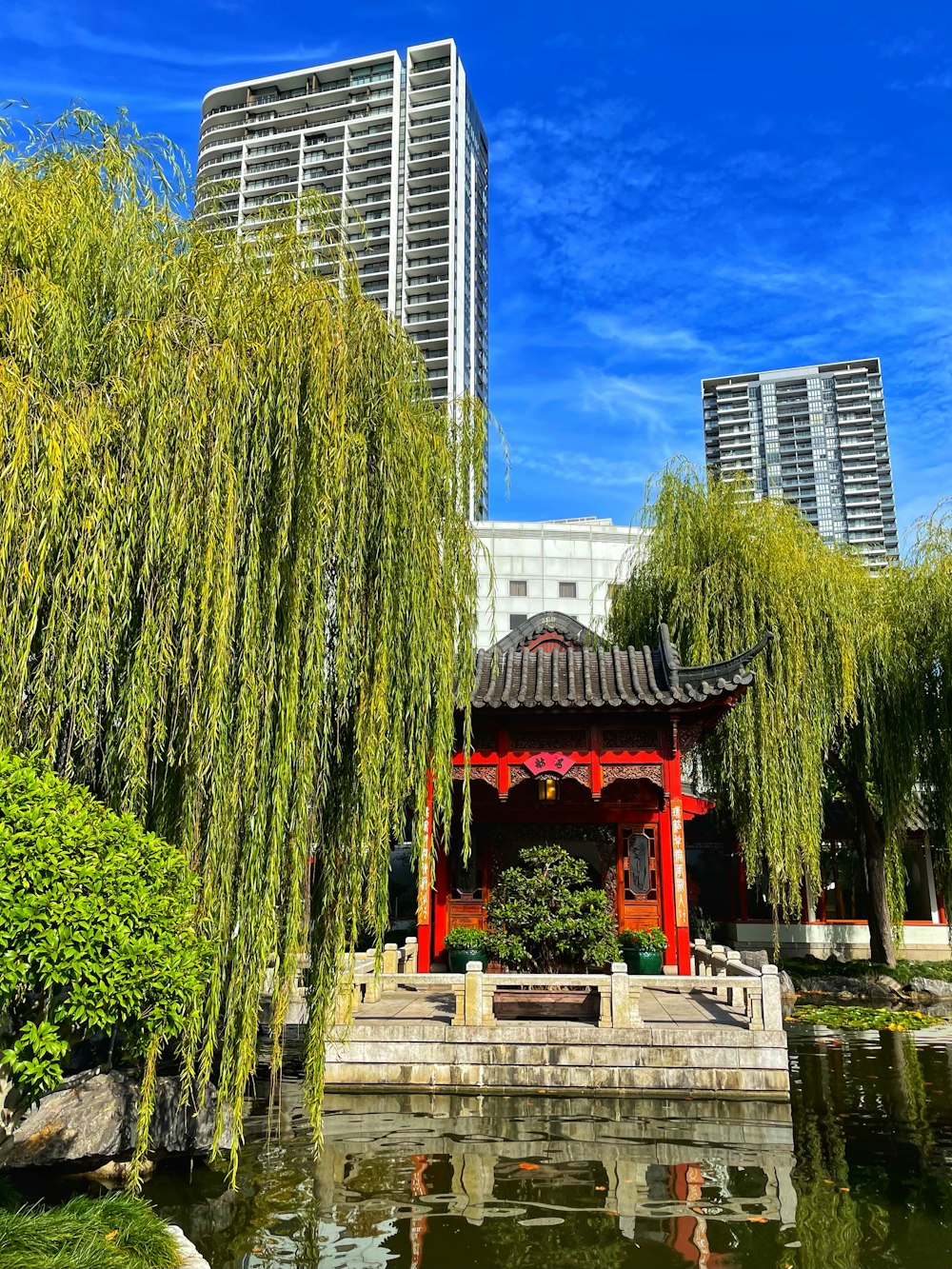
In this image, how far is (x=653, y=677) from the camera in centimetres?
1248

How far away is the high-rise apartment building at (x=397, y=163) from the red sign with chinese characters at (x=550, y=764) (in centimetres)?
5009

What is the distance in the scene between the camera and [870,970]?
15.9m

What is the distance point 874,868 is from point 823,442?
86.5m

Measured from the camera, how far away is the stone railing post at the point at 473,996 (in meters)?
8.93

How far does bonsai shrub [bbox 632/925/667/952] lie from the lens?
37.9 ft

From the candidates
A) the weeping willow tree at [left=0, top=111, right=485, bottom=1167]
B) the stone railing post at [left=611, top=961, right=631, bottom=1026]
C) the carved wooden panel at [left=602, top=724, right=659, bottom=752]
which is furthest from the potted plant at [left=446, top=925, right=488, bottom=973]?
the weeping willow tree at [left=0, top=111, right=485, bottom=1167]

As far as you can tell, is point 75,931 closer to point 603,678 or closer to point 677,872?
point 677,872

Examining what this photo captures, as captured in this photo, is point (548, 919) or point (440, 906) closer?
point (548, 919)

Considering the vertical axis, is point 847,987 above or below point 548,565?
below

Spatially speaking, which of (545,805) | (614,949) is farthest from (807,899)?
(614,949)

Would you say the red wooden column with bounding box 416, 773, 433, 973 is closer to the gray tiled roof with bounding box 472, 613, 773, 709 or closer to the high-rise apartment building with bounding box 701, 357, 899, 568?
the gray tiled roof with bounding box 472, 613, 773, 709

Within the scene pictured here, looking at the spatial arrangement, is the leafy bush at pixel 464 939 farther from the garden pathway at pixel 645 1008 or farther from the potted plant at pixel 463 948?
the garden pathway at pixel 645 1008

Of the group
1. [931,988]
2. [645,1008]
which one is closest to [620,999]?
[645,1008]

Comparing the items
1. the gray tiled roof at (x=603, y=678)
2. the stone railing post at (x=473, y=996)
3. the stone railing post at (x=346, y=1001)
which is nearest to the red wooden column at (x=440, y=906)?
the gray tiled roof at (x=603, y=678)
